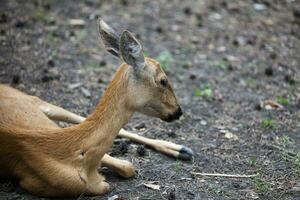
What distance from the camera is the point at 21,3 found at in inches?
419

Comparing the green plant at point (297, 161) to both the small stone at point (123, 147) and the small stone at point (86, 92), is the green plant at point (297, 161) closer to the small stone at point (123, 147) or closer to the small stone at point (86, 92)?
the small stone at point (123, 147)

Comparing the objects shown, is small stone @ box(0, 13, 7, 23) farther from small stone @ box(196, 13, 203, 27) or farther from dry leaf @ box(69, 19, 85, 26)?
small stone @ box(196, 13, 203, 27)

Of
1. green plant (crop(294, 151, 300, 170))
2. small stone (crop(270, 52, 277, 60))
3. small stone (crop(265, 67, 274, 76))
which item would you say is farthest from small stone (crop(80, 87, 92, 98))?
small stone (crop(270, 52, 277, 60))

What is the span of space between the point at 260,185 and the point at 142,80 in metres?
1.62

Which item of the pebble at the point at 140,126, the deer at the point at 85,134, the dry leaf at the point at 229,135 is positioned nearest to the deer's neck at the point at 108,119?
the deer at the point at 85,134

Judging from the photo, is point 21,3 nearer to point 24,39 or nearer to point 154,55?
point 24,39

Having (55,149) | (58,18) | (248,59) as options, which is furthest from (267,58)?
(55,149)

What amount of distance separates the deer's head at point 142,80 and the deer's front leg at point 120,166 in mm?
596

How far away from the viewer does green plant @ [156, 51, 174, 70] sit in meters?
9.08

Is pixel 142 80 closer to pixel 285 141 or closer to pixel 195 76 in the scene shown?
pixel 285 141

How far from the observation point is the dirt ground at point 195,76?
19.4 ft

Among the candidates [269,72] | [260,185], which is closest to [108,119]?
[260,185]

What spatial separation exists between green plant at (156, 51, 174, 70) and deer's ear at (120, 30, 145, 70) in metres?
3.61

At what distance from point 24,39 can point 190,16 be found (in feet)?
11.0
